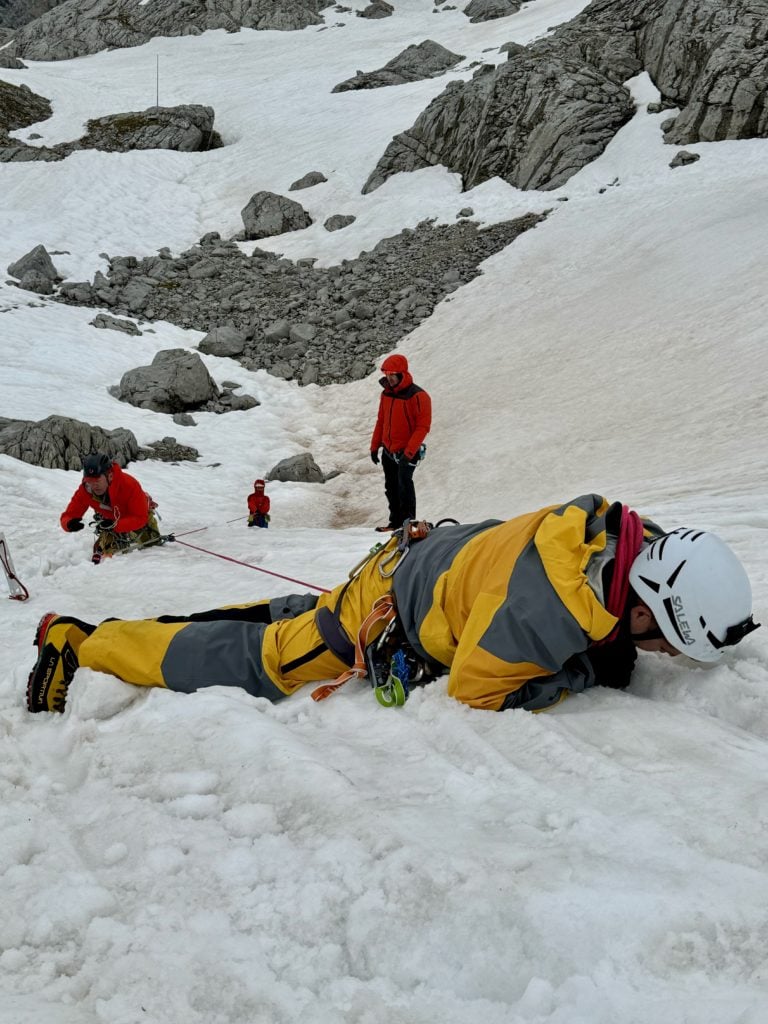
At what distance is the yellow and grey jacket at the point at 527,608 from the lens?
9.45ft

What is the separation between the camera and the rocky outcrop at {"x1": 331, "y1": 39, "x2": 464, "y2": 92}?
114 ft

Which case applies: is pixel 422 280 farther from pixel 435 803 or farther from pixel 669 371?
pixel 435 803

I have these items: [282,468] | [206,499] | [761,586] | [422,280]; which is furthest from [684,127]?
[761,586]

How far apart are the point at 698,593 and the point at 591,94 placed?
2590cm

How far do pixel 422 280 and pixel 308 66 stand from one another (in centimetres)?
2627

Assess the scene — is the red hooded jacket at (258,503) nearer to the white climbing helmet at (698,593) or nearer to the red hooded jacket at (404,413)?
the red hooded jacket at (404,413)

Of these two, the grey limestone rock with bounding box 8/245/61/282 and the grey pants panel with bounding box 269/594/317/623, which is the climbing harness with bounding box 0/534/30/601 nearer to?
the grey pants panel with bounding box 269/594/317/623

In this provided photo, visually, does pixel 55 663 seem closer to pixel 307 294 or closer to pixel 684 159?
pixel 307 294

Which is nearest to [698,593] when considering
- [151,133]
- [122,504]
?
[122,504]

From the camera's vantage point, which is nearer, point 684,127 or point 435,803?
point 435,803

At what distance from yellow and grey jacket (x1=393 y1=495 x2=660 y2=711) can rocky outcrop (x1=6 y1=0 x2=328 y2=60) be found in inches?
2150

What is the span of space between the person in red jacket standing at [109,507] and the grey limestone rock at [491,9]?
1718 inches

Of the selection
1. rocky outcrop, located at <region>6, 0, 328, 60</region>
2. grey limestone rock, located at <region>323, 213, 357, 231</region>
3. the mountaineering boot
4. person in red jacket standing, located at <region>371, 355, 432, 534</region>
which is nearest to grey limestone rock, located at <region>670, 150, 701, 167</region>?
grey limestone rock, located at <region>323, 213, 357, 231</region>

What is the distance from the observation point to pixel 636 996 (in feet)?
5.24
